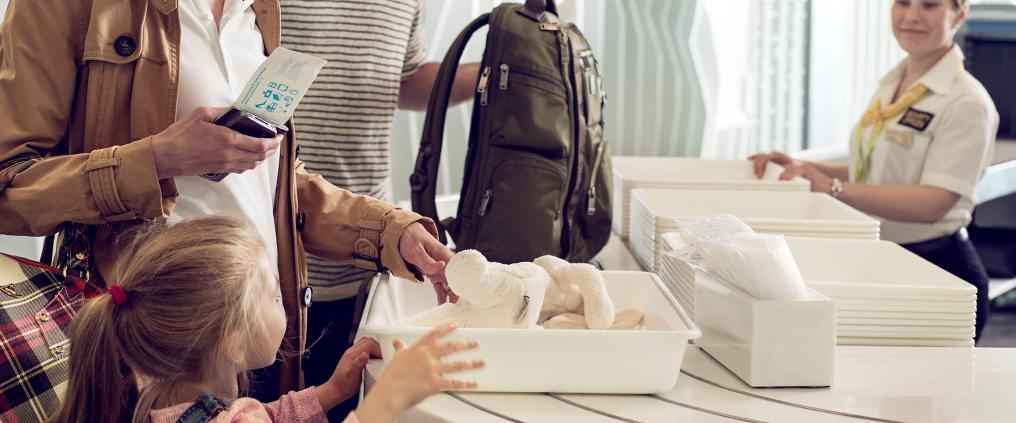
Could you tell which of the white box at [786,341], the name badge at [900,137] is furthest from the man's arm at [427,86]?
the name badge at [900,137]

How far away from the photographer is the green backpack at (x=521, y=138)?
203 cm

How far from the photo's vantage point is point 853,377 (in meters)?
1.33

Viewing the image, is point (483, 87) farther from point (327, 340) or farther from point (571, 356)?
point (571, 356)

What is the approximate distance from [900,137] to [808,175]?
0.29 metres

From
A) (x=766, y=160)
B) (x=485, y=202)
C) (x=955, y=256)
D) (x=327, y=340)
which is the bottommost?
(x=955, y=256)

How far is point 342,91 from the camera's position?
6.44 ft

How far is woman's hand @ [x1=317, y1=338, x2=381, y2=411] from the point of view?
1377 millimetres

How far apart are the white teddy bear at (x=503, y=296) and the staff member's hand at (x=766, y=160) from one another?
1.55 metres

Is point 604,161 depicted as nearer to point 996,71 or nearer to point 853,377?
point 853,377

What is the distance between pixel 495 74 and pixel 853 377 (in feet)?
3.26

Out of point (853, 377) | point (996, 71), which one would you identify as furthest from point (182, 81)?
point (996, 71)

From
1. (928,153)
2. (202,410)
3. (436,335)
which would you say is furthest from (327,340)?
(928,153)

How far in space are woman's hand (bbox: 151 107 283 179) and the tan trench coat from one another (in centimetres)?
2

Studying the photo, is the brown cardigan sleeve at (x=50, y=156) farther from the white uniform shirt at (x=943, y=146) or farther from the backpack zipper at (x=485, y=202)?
the white uniform shirt at (x=943, y=146)
